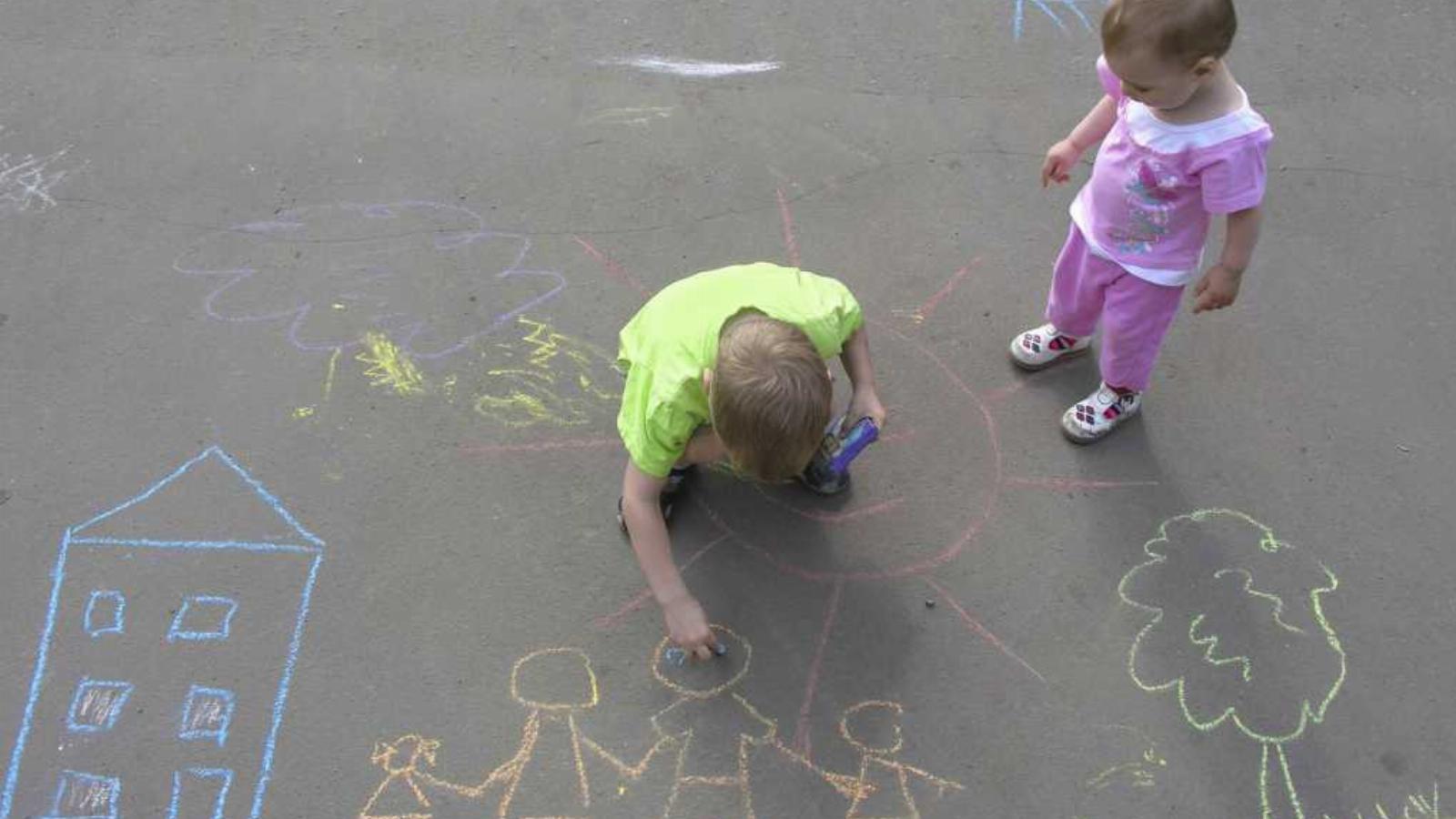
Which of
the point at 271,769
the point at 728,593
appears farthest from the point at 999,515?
the point at 271,769

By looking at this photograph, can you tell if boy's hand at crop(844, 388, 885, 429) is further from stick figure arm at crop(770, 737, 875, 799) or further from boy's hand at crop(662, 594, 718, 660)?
stick figure arm at crop(770, 737, 875, 799)

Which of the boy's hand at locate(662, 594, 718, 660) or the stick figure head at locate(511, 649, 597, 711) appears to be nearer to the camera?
the boy's hand at locate(662, 594, 718, 660)

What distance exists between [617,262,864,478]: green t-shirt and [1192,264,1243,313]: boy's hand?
2.67 feet

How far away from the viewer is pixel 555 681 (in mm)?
2557

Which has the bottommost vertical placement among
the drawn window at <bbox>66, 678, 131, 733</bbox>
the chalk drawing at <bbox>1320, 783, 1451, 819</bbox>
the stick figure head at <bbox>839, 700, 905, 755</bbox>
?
the chalk drawing at <bbox>1320, 783, 1451, 819</bbox>

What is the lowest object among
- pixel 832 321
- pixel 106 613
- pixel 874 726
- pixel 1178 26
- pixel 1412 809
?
pixel 1412 809

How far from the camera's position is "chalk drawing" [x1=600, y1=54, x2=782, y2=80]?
12.1 ft

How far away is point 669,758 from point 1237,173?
1789 millimetres

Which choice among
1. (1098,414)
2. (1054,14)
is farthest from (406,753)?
(1054,14)

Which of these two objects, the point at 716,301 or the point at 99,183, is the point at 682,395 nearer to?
the point at 716,301

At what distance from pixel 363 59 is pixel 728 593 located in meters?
2.34

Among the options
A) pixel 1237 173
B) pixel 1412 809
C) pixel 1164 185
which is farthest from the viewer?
pixel 1412 809

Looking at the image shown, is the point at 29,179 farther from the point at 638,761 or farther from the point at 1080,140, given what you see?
the point at 1080,140

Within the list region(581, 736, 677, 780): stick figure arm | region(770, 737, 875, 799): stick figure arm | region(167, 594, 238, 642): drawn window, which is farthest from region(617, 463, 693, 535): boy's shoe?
region(167, 594, 238, 642): drawn window
